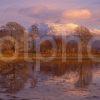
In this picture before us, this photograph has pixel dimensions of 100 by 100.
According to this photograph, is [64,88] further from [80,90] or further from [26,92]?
[26,92]

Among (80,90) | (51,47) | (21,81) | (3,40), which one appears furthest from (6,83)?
(51,47)

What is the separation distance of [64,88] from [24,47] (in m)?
59.4

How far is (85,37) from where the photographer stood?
299ft

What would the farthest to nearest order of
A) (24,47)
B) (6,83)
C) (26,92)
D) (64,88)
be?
(24,47)
(6,83)
(64,88)
(26,92)

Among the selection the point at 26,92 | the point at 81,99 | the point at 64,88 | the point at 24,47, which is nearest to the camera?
the point at 81,99

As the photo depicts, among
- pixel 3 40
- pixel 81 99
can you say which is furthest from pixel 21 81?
pixel 3 40

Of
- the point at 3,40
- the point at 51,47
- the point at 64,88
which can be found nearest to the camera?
the point at 64,88

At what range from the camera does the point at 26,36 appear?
80.8 meters

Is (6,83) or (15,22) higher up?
(15,22)

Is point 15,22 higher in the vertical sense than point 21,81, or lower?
higher

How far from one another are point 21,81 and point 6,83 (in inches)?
39.5

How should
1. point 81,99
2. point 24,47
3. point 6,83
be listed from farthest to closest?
point 24,47
point 6,83
point 81,99

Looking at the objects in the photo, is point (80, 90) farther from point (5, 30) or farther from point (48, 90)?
point (5, 30)

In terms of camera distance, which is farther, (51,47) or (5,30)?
(51,47)
